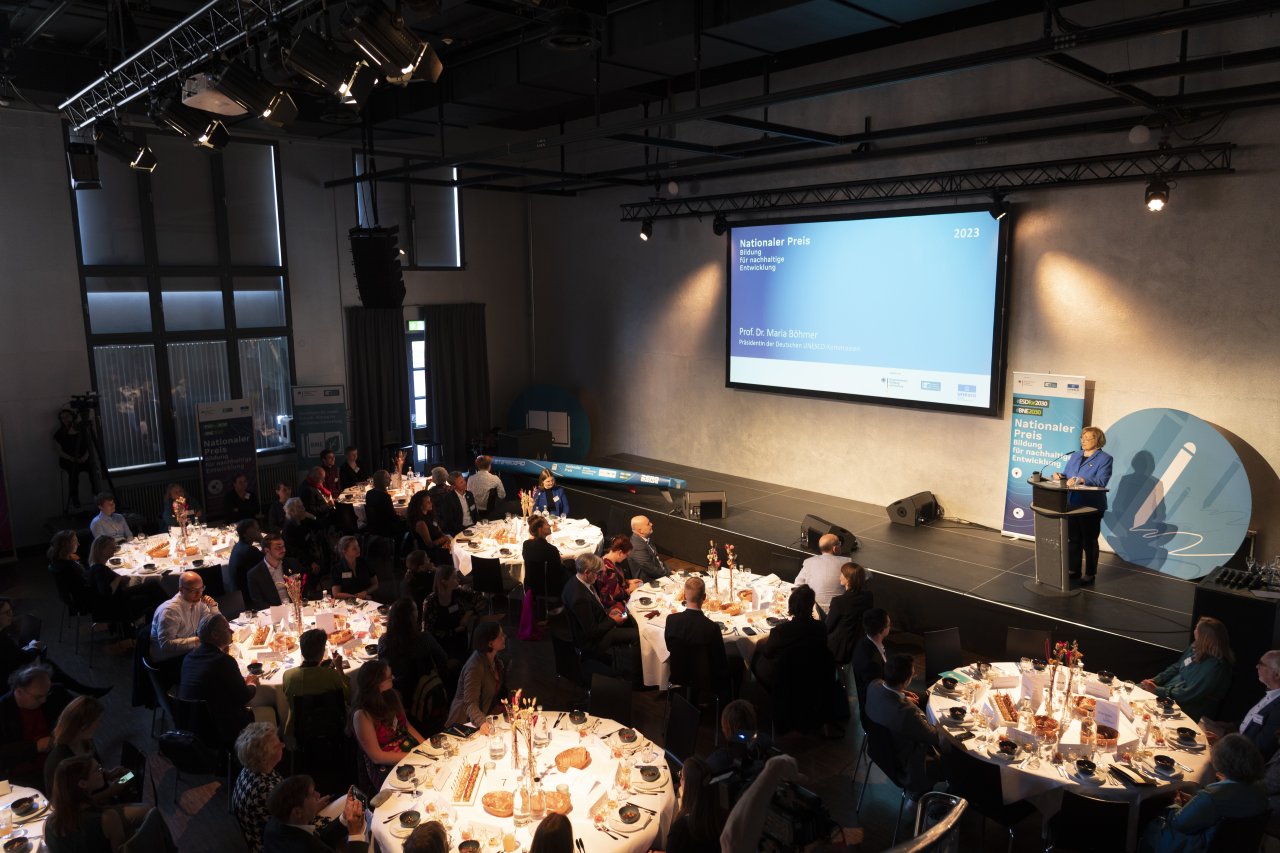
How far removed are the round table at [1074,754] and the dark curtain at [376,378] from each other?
31.8ft

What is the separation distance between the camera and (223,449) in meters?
11.2

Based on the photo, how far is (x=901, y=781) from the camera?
4.69 metres

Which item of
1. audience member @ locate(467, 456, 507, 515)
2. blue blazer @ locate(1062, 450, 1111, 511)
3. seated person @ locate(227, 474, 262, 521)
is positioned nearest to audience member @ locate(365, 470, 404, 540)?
audience member @ locate(467, 456, 507, 515)

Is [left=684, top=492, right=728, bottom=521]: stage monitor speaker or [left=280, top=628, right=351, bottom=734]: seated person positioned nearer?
[left=280, top=628, right=351, bottom=734]: seated person

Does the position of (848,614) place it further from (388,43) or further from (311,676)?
(388,43)

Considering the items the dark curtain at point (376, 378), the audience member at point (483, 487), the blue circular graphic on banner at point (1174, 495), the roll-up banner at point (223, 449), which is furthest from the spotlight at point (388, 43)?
the dark curtain at point (376, 378)

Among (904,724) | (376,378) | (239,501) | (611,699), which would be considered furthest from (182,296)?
(904,724)

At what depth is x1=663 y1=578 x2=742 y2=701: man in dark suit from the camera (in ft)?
18.6

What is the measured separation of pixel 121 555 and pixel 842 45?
9181mm

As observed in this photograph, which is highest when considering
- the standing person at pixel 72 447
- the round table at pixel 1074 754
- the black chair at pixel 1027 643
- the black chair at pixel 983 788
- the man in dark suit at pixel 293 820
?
the standing person at pixel 72 447

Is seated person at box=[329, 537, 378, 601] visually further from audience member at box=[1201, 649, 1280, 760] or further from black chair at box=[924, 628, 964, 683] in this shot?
audience member at box=[1201, 649, 1280, 760]

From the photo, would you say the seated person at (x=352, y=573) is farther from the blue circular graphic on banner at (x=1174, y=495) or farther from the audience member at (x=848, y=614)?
the blue circular graphic on banner at (x=1174, y=495)

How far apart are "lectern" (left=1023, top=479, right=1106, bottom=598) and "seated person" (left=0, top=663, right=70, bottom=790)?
7303 mm

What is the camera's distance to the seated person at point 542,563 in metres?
7.42
